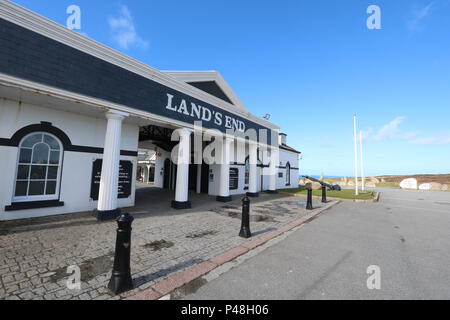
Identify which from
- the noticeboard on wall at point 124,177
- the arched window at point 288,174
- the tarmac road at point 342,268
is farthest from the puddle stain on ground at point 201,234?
the arched window at point 288,174

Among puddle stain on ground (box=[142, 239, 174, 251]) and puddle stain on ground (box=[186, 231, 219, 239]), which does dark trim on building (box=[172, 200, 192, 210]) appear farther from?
puddle stain on ground (box=[142, 239, 174, 251])

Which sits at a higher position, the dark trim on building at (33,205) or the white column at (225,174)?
the white column at (225,174)

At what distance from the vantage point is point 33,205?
6262 millimetres

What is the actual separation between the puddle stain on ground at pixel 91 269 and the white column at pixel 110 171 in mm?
3153

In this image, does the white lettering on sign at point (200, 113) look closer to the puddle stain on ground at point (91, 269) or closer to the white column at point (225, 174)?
the white column at point (225, 174)

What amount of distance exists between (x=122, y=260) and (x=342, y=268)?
13.0 ft

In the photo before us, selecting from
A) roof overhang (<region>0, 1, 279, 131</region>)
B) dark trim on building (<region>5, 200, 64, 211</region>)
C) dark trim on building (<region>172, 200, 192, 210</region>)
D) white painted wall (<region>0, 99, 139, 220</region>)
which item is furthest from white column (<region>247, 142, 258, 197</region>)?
dark trim on building (<region>5, 200, 64, 211</region>)

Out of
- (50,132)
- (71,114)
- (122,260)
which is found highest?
(71,114)

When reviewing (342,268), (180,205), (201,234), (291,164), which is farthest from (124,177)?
(291,164)

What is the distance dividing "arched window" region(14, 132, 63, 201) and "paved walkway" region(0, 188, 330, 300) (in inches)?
40.9

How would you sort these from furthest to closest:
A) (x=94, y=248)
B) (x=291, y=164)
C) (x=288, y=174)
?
(x=291, y=164), (x=288, y=174), (x=94, y=248)

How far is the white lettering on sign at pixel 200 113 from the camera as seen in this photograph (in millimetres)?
8562

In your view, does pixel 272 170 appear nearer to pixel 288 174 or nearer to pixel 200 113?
pixel 288 174
